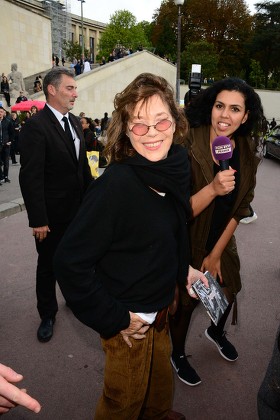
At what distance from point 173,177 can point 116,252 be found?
413 millimetres

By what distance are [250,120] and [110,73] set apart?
23.3 meters

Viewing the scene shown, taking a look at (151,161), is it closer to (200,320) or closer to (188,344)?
(188,344)

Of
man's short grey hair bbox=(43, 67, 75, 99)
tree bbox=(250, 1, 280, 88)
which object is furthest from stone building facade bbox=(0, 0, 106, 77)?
man's short grey hair bbox=(43, 67, 75, 99)

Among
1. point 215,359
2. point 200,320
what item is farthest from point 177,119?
point 200,320

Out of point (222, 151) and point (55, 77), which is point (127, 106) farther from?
point (55, 77)

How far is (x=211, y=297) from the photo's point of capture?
2.06 metres

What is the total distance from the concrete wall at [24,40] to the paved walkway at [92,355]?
79.5ft

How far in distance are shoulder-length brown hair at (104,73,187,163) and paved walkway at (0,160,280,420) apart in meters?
1.87

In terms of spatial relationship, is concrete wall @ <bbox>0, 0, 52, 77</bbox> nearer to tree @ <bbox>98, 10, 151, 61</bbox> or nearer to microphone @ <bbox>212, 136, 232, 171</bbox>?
tree @ <bbox>98, 10, 151, 61</bbox>

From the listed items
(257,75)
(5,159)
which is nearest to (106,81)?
(5,159)

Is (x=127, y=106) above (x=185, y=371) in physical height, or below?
above

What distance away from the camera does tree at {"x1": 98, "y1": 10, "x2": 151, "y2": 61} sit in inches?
1805

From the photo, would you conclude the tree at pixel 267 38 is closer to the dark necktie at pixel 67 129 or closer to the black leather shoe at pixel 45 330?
the dark necktie at pixel 67 129

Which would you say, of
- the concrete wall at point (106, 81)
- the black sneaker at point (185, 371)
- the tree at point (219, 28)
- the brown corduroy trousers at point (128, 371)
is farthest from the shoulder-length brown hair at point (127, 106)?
the tree at point (219, 28)
